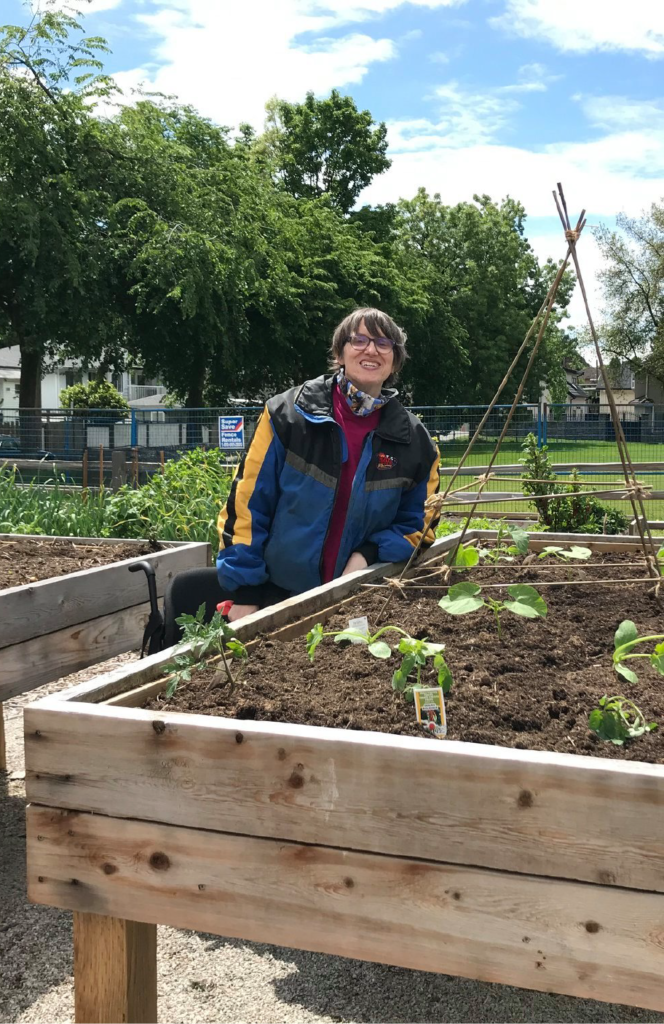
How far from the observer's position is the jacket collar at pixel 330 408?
2.87 meters

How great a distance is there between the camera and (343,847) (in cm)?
144

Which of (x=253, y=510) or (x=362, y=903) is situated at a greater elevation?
(x=253, y=510)

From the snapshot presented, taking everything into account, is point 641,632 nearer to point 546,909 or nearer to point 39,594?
point 546,909

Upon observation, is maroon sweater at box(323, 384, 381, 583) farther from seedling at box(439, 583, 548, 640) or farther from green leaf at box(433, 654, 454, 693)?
green leaf at box(433, 654, 454, 693)

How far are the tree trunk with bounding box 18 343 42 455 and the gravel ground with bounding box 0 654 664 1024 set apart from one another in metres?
16.7

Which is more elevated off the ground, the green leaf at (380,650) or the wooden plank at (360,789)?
the green leaf at (380,650)

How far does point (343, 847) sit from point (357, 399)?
5.82 ft

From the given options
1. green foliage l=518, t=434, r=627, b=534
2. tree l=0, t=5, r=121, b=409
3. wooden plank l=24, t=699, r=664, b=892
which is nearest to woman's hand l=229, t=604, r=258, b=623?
wooden plank l=24, t=699, r=664, b=892

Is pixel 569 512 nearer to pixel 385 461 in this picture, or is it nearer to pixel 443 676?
pixel 385 461

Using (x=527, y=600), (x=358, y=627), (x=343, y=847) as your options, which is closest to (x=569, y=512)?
(x=358, y=627)

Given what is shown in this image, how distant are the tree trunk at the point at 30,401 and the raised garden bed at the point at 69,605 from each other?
48.3ft

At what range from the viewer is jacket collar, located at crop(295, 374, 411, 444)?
2871 millimetres

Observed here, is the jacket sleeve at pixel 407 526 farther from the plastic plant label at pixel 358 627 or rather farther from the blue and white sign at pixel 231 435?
the blue and white sign at pixel 231 435

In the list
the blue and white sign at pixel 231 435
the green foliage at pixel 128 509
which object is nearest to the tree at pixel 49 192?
the blue and white sign at pixel 231 435
